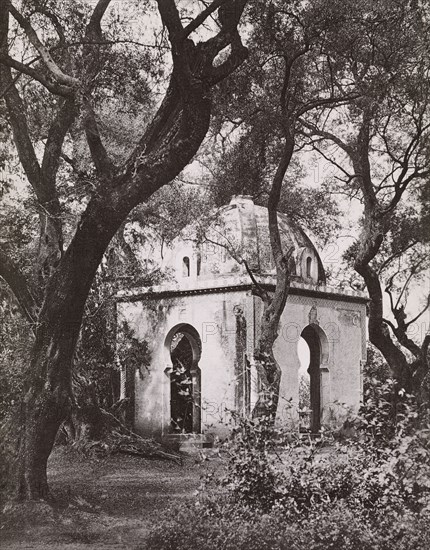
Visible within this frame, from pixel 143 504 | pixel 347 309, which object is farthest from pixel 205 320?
pixel 143 504

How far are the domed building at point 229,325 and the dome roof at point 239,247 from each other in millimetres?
28

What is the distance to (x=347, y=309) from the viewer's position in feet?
69.8

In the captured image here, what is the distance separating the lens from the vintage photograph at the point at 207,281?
8.09 metres

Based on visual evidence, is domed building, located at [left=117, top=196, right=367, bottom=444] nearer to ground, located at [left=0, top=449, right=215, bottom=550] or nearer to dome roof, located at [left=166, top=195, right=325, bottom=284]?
dome roof, located at [left=166, top=195, right=325, bottom=284]

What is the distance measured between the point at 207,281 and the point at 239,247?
1138 millimetres

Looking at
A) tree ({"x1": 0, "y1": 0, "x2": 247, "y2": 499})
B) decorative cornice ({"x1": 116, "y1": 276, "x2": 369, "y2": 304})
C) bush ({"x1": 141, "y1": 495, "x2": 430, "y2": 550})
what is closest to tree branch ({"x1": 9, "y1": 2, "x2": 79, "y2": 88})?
tree ({"x1": 0, "y1": 0, "x2": 247, "y2": 499})

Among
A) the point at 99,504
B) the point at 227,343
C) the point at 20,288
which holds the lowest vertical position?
the point at 99,504

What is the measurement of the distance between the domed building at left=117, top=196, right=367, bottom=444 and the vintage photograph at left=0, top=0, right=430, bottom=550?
0.20 feet

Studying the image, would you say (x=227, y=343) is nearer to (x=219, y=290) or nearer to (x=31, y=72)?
(x=219, y=290)

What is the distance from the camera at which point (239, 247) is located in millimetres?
19234

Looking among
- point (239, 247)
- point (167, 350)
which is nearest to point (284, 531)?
point (239, 247)

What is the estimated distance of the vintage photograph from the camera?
8086 mm

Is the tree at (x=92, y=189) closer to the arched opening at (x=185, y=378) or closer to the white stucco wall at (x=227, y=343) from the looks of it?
the white stucco wall at (x=227, y=343)

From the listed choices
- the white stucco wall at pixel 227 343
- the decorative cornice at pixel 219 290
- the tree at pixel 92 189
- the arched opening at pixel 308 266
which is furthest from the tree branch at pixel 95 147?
the arched opening at pixel 308 266
